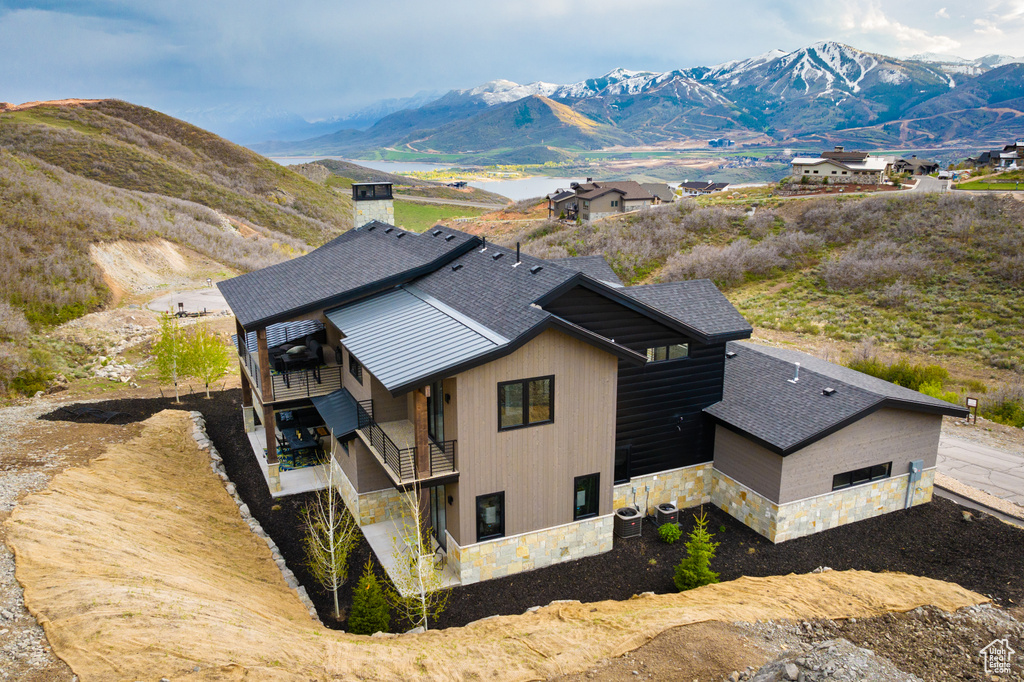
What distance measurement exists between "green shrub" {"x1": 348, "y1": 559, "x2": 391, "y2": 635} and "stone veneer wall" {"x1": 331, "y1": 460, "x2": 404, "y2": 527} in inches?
150

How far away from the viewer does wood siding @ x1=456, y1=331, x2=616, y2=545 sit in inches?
504

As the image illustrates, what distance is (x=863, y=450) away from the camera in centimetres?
1584

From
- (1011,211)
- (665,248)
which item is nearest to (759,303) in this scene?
(665,248)

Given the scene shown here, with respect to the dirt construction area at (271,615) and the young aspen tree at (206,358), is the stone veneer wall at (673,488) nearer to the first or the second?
the dirt construction area at (271,615)

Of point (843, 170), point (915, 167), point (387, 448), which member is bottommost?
point (387, 448)

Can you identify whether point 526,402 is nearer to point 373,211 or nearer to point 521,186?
point 373,211

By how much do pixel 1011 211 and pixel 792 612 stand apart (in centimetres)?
5203

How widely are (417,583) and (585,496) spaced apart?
4346mm

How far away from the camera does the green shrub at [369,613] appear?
1189 cm

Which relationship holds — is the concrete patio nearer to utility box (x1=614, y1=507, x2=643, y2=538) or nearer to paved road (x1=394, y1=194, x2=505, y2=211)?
utility box (x1=614, y1=507, x2=643, y2=538)

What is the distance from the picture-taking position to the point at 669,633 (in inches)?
422

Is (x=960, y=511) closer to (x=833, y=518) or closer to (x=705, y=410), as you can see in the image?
(x=833, y=518)

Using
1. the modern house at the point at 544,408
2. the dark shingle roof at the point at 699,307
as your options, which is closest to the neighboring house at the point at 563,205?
the modern house at the point at 544,408

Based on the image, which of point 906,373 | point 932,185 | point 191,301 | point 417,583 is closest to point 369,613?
point 417,583
